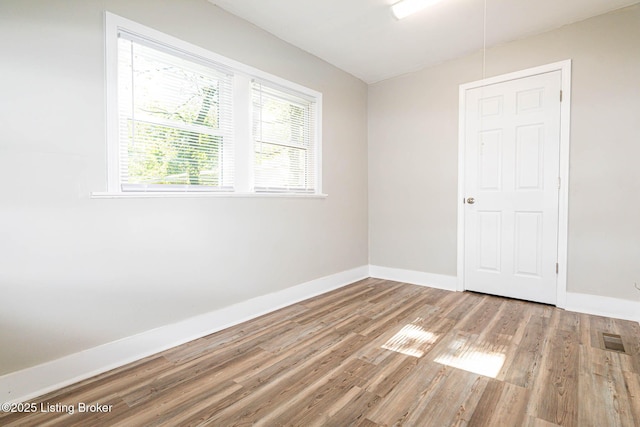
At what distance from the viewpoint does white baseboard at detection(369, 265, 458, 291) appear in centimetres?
374

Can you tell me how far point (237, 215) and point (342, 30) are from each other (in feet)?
6.73

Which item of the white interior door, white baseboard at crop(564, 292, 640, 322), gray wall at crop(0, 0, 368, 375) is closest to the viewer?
gray wall at crop(0, 0, 368, 375)

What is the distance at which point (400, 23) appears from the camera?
289cm

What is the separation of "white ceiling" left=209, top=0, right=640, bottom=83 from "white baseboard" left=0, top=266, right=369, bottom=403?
2578 millimetres

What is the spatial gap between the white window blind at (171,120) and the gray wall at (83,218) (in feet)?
0.45

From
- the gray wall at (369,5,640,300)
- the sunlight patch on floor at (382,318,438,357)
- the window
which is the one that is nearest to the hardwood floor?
the sunlight patch on floor at (382,318,438,357)

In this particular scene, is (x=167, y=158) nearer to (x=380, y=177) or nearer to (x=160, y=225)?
(x=160, y=225)

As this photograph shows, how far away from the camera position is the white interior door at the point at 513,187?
3096mm

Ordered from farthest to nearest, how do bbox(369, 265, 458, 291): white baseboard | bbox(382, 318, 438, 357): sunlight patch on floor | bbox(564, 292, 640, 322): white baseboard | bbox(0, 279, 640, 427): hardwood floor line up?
1. bbox(369, 265, 458, 291): white baseboard
2. bbox(564, 292, 640, 322): white baseboard
3. bbox(382, 318, 438, 357): sunlight patch on floor
4. bbox(0, 279, 640, 427): hardwood floor

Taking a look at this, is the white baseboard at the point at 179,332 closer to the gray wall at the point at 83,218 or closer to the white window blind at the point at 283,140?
the gray wall at the point at 83,218

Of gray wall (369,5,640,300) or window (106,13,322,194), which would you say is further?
gray wall (369,5,640,300)

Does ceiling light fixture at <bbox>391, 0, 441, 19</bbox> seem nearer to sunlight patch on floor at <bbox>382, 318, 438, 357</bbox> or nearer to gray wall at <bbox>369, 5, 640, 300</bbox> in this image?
gray wall at <bbox>369, 5, 640, 300</bbox>

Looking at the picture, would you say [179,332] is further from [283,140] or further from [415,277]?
[415,277]

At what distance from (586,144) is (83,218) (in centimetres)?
413
